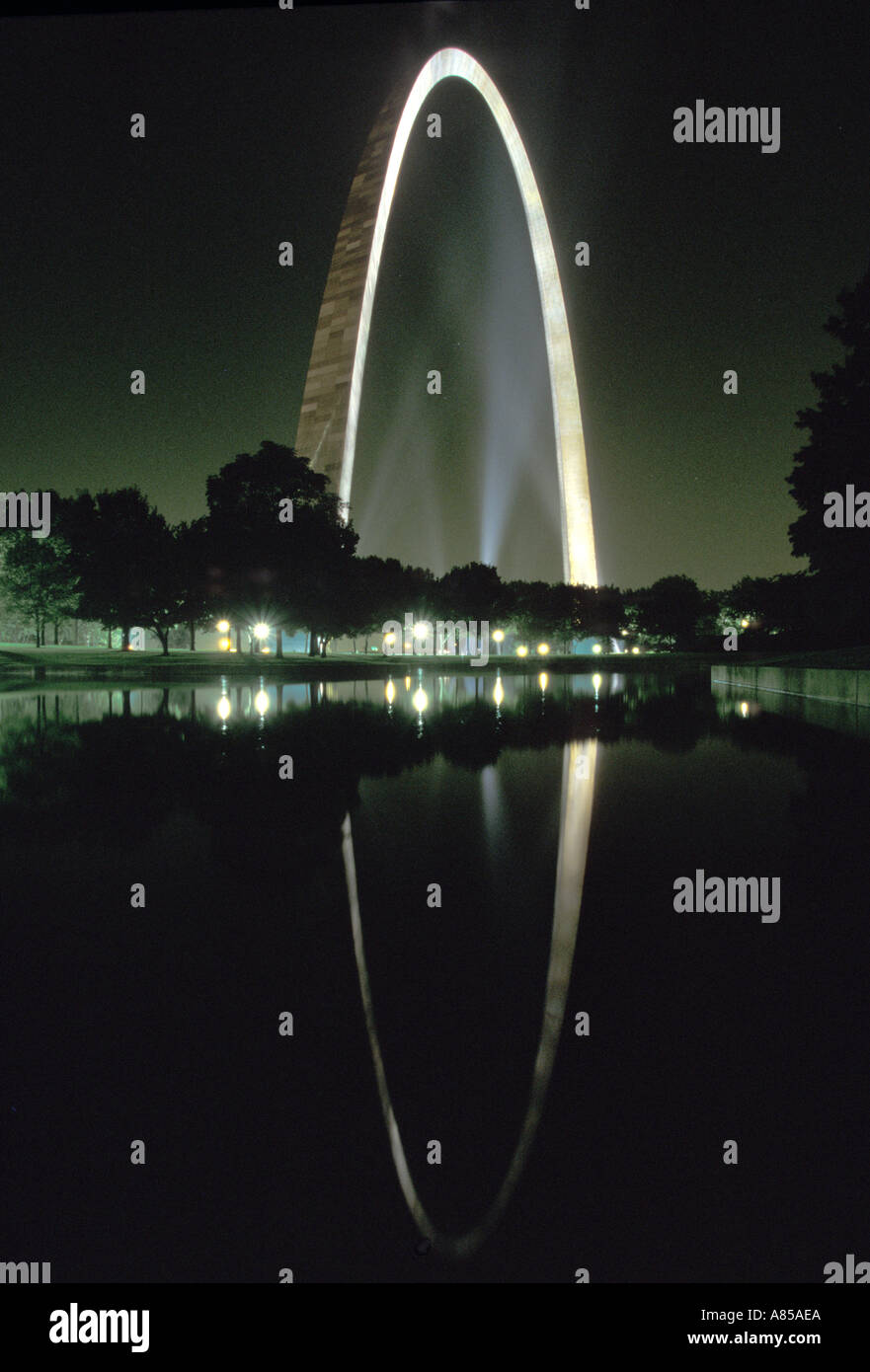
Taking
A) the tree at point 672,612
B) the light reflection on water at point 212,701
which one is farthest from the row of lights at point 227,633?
the tree at point 672,612

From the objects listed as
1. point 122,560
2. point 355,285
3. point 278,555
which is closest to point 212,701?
point 278,555

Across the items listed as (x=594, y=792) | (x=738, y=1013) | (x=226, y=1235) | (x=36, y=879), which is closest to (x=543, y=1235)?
(x=226, y=1235)

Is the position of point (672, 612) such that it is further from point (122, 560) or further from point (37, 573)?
point (37, 573)

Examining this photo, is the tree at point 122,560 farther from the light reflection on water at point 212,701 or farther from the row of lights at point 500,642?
the row of lights at point 500,642

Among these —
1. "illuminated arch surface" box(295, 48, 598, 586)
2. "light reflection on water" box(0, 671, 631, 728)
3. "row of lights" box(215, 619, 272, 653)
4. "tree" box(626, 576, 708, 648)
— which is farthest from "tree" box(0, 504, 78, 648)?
"tree" box(626, 576, 708, 648)

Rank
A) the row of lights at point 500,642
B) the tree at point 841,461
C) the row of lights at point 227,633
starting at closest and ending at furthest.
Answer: the tree at point 841,461 < the row of lights at point 227,633 < the row of lights at point 500,642
